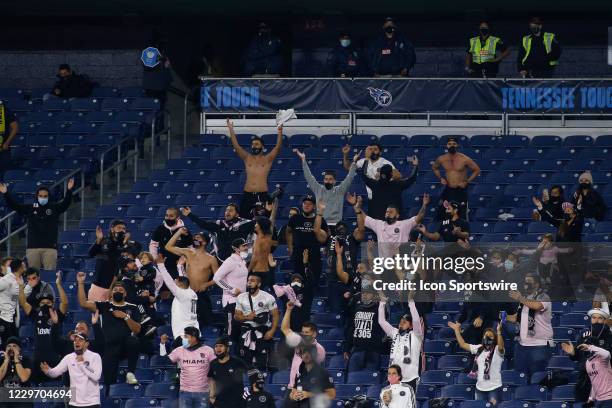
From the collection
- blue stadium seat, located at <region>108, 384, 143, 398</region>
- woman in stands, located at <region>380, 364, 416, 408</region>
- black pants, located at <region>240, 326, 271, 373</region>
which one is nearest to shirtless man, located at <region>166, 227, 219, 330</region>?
black pants, located at <region>240, 326, 271, 373</region>

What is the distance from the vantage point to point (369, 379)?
19.9 metres

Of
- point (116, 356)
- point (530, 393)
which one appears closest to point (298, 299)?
point (116, 356)

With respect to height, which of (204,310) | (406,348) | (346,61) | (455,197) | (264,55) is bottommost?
(406,348)

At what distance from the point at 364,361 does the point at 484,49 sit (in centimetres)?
833

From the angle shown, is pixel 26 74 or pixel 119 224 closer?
pixel 119 224

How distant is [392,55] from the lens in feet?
88.1

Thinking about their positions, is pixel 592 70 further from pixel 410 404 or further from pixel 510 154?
pixel 410 404

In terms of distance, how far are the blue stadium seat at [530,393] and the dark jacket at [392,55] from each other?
883 cm

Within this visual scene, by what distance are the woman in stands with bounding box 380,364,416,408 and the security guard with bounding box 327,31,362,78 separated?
9346mm

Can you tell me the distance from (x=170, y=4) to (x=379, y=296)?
10.6 metres

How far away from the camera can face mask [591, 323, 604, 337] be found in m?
19.1

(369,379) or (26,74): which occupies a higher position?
(26,74)

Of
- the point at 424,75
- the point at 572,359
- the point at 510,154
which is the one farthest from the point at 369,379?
the point at 424,75

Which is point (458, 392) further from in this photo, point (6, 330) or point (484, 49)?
point (484, 49)
